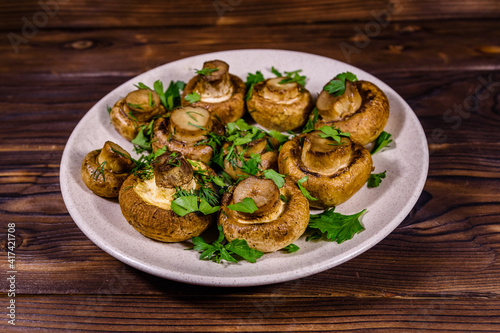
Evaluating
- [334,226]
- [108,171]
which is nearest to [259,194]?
[334,226]

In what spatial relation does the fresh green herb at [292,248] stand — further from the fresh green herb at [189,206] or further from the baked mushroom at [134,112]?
the baked mushroom at [134,112]

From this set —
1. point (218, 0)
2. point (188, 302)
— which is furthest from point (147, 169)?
point (218, 0)

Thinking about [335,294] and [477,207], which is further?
[477,207]

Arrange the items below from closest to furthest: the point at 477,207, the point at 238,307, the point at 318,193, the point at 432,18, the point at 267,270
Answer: the point at 267,270 → the point at 238,307 → the point at 318,193 → the point at 477,207 → the point at 432,18

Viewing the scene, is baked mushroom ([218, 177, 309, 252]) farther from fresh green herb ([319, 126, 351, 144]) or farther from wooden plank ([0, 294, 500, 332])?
fresh green herb ([319, 126, 351, 144])

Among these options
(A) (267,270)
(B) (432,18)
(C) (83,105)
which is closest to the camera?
(A) (267,270)

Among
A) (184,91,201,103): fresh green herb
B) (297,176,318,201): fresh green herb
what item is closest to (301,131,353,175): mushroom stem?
(297,176,318,201): fresh green herb

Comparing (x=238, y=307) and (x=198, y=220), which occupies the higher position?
(x=198, y=220)

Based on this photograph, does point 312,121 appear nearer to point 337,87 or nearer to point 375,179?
point 337,87

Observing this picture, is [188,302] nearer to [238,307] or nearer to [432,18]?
[238,307]
